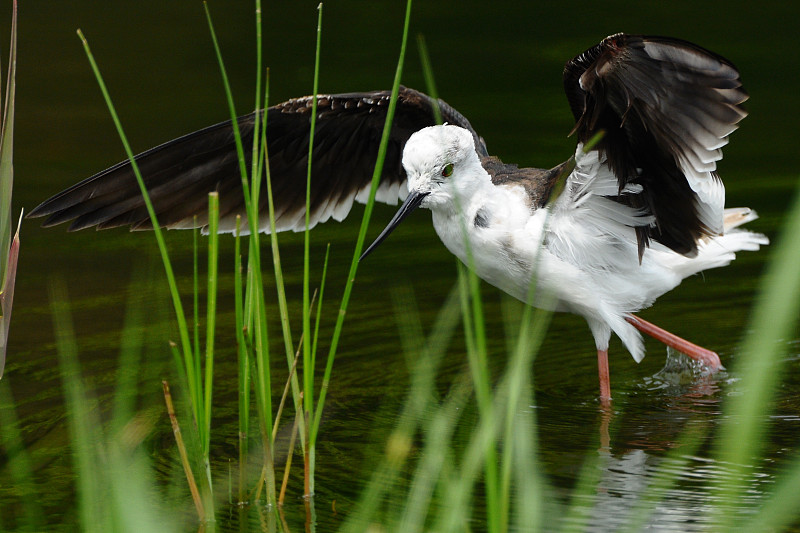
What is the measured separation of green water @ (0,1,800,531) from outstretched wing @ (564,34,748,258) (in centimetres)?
101

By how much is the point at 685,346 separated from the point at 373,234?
273cm

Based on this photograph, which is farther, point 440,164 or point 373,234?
point 373,234

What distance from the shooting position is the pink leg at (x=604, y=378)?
16.6 feet

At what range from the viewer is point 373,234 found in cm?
760

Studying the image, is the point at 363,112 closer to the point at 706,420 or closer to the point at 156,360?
the point at 156,360

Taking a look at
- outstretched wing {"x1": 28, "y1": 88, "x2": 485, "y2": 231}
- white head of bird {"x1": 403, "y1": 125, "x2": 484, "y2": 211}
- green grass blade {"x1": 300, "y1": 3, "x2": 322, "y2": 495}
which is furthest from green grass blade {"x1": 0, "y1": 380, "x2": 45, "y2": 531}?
white head of bird {"x1": 403, "y1": 125, "x2": 484, "y2": 211}

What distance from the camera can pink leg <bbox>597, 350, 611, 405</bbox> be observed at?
5051mm

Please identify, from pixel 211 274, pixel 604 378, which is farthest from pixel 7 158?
pixel 604 378

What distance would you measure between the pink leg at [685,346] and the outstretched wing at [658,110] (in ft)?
3.07

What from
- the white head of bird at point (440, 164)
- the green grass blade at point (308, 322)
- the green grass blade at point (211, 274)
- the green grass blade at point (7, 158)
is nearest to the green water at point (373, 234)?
the green grass blade at point (308, 322)

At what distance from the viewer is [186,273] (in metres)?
6.95

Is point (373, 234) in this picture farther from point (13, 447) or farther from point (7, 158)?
point (7, 158)

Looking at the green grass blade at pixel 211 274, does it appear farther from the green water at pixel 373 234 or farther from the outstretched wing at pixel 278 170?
the outstretched wing at pixel 278 170

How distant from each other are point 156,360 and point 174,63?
7061 millimetres
